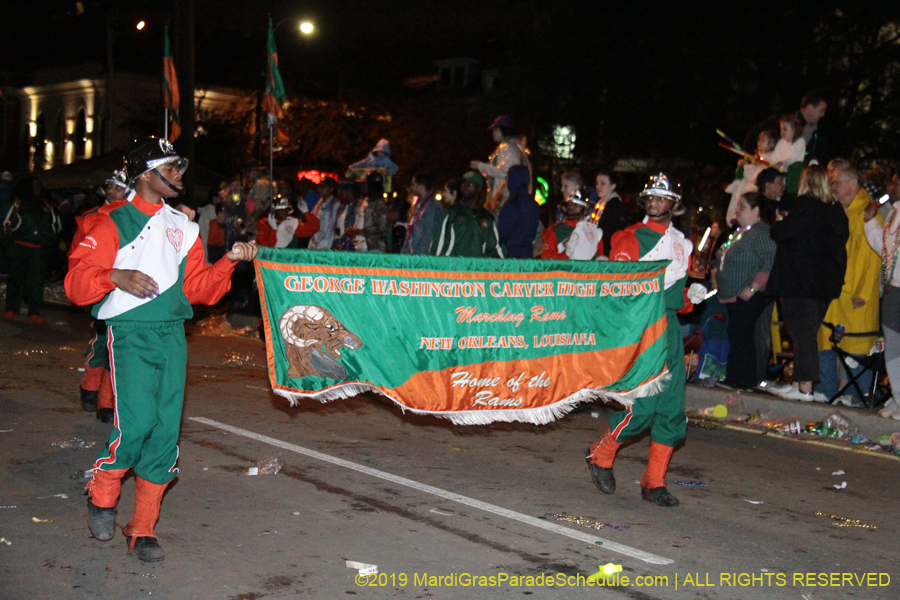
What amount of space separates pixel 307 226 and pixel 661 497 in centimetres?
949

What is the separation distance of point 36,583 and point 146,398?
97 cm

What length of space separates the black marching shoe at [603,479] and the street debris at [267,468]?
2122 millimetres

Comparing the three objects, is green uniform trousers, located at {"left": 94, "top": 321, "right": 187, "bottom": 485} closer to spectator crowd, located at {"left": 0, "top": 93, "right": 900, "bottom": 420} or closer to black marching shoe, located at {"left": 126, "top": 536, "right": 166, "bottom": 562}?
black marching shoe, located at {"left": 126, "top": 536, "right": 166, "bottom": 562}

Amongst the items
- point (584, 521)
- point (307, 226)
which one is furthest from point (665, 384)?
point (307, 226)

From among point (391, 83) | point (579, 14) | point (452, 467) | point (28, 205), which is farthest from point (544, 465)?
point (391, 83)

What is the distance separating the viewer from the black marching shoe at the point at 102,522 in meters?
4.96

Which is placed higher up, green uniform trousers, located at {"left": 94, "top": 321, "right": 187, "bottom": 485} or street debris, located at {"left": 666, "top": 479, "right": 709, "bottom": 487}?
green uniform trousers, located at {"left": 94, "top": 321, "right": 187, "bottom": 485}

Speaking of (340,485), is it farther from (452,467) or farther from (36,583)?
(36,583)

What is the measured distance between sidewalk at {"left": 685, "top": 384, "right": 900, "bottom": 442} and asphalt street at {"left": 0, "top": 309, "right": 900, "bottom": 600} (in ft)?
1.96

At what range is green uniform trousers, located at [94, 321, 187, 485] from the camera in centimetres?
482

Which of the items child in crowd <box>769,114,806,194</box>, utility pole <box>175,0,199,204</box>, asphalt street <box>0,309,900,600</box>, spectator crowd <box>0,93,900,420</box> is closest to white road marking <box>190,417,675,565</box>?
asphalt street <box>0,309,900,600</box>

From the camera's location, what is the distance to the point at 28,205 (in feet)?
48.5

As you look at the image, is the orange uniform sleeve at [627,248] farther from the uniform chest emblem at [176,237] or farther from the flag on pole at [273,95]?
the flag on pole at [273,95]

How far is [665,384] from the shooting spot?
6.32 meters
